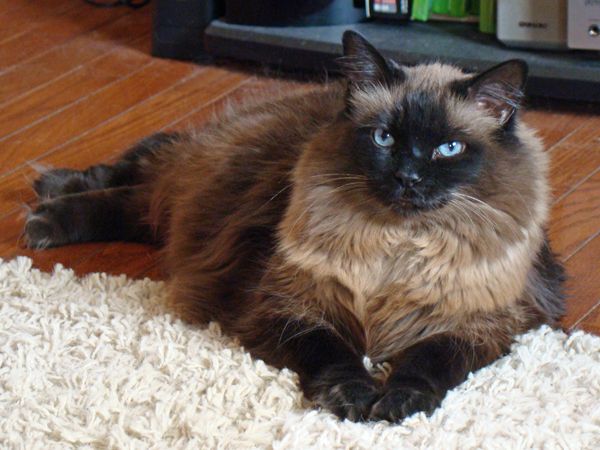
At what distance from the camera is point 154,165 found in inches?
93.3

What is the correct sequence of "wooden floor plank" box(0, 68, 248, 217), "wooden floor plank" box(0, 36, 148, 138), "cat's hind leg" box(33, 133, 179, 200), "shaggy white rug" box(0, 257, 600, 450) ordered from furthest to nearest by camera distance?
"wooden floor plank" box(0, 36, 148, 138) → "wooden floor plank" box(0, 68, 248, 217) → "cat's hind leg" box(33, 133, 179, 200) → "shaggy white rug" box(0, 257, 600, 450)

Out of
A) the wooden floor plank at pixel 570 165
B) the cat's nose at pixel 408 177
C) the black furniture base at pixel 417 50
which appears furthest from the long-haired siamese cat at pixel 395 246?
the black furniture base at pixel 417 50

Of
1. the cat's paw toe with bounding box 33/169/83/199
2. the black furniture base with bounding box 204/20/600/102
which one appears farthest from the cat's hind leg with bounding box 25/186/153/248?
the black furniture base with bounding box 204/20/600/102

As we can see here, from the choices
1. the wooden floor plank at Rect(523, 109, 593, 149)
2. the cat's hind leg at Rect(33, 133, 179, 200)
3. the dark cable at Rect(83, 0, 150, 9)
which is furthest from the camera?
the dark cable at Rect(83, 0, 150, 9)

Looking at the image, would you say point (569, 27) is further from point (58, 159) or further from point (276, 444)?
point (276, 444)

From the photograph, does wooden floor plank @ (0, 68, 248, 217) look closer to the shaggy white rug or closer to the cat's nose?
the shaggy white rug

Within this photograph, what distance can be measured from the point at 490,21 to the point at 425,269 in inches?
60.5

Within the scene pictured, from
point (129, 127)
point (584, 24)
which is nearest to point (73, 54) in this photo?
point (129, 127)

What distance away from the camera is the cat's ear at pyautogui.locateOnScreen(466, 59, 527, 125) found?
165 cm

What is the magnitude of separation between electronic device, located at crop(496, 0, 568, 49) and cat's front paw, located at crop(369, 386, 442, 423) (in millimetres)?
1562

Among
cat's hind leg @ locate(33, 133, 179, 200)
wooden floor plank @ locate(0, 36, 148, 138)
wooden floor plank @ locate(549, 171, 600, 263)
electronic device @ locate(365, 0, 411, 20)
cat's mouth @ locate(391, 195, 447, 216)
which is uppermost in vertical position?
electronic device @ locate(365, 0, 411, 20)

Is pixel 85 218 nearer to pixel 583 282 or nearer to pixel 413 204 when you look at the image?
pixel 413 204

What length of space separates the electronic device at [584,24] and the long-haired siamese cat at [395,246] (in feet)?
3.46

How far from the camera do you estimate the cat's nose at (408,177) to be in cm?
162
